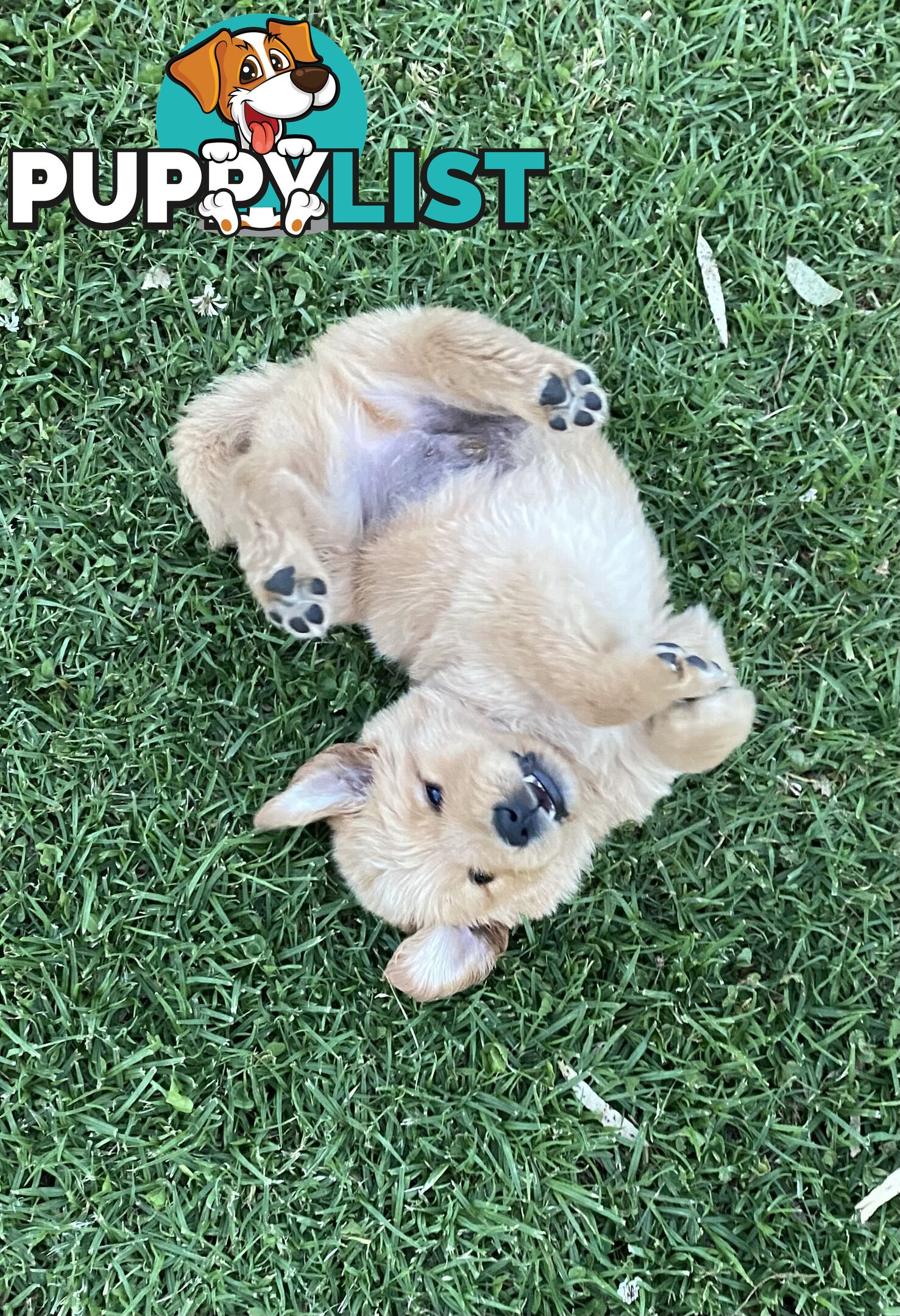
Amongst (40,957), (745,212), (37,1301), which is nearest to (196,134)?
(745,212)

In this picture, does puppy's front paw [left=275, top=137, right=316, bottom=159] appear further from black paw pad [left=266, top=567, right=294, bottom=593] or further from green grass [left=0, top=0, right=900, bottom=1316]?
black paw pad [left=266, top=567, right=294, bottom=593]

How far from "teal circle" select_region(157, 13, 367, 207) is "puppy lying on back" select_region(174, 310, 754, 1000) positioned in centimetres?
97

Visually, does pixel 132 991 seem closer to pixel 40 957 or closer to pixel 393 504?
pixel 40 957

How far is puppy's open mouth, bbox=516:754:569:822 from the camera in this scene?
2523 millimetres

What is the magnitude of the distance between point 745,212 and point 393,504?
65.8 inches

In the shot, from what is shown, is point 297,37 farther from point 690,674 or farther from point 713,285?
point 690,674

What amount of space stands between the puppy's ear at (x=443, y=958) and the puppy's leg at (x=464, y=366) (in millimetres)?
1537

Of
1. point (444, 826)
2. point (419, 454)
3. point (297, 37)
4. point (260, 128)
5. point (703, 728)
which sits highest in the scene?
point (297, 37)

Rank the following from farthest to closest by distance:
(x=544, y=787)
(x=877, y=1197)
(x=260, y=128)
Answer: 1. (x=260, y=128)
2. (x=877, y=1197)
3. (x=544, y=787)

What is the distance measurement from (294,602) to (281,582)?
7cm

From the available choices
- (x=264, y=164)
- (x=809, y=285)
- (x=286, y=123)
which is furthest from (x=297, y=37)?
(x=809, y=285)

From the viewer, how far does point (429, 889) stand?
8.74 feet

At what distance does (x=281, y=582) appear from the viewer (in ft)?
8.83

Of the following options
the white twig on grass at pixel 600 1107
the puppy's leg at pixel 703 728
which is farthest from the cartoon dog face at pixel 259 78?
the white twig on grass at pixel 600 1107
